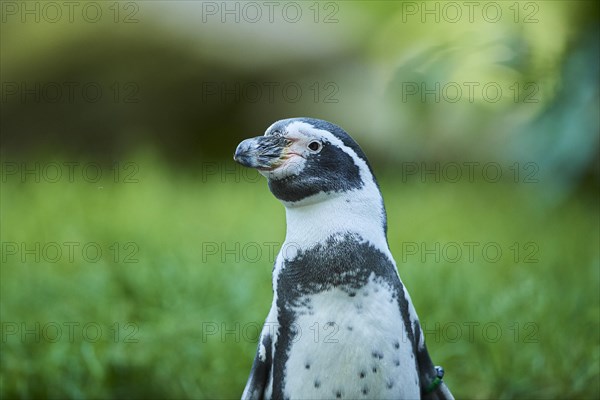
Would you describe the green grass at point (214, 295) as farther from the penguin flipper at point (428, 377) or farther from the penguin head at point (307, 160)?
the penguin head at point (307, 160)

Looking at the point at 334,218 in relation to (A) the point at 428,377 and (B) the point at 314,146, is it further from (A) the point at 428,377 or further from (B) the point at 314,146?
(A) the point at 428,377

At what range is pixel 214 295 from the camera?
2902 mm

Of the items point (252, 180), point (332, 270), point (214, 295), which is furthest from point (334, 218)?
point (252, 180)

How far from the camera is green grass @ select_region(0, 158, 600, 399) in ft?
8.21

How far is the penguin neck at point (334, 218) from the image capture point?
1.47 metres

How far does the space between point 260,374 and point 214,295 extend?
1306 millimetres

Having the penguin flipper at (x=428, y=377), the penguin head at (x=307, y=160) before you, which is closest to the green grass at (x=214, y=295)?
the penguin flipper at (x=428, y=377)

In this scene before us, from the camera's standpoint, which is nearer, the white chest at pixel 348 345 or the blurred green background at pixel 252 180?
the white chest at pixel 348 345

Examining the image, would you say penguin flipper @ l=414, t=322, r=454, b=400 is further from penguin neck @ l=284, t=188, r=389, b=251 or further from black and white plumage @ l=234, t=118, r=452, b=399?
penguin neck @ l=284, t=188, r=389, b=251

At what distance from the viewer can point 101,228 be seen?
3410 mm

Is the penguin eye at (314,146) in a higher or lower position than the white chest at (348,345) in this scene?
higher

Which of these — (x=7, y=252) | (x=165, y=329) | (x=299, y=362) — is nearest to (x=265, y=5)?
(x=7, y=252)

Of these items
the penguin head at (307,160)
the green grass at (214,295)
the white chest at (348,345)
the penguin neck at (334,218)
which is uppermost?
the penguin head at (307,160)

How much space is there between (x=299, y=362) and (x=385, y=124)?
12.4ft
